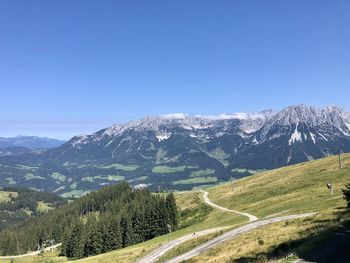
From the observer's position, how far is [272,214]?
84.9 meters

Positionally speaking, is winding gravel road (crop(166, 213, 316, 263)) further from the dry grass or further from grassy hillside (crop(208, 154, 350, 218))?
the dry grass

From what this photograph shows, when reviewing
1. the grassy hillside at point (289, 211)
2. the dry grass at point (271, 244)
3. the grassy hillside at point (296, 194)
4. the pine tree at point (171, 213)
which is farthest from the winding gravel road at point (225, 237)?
the pine tree at point (171, 213)

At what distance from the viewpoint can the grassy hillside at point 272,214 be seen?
1658 inches

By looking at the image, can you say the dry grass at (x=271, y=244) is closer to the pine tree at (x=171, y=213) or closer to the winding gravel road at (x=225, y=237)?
the winding gravel road at (x=225, y=237)

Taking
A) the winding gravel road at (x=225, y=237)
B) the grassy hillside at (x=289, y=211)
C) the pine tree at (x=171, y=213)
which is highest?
the grassy hillside at (x=289, y=211)

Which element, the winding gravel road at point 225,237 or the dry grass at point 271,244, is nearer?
the dry grass at point 271,244

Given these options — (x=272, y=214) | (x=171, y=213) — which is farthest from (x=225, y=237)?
(x=171, y=213)

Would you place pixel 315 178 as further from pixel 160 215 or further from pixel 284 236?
pixel 284 236

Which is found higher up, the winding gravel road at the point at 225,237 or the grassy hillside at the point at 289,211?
the grassy hillside at the point at 289,211

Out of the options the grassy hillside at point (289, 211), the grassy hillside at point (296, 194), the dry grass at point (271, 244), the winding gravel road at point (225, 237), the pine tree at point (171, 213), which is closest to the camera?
the grassy hillside at point (289, 211)

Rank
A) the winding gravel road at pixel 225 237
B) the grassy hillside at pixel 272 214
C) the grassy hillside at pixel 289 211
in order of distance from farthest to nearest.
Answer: the winding gravel road at pixel 225 237
the grassy hillside at pixel 272 214
the grassy hillside at pixel 289 211

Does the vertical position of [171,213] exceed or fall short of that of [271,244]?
it falls short

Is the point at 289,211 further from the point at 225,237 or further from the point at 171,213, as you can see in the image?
the point at 171,213

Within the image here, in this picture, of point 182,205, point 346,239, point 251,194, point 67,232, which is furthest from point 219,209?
point 346,239
